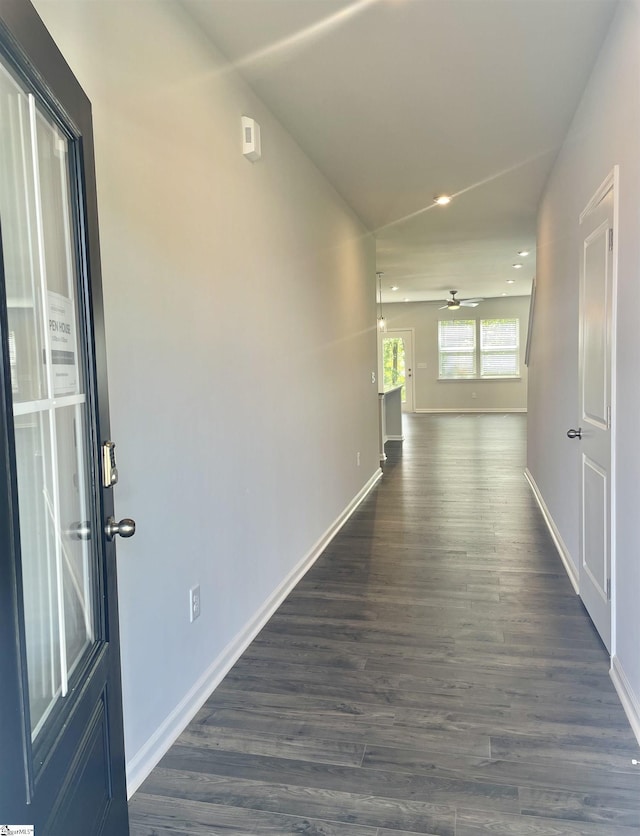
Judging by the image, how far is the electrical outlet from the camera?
219 centimetres

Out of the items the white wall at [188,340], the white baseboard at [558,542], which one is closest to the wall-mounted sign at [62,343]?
the white wall at [188,340]

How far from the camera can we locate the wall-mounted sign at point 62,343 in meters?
1.17

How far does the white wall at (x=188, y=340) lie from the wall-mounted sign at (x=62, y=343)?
0.43 metres

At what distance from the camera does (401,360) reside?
45.6 ft

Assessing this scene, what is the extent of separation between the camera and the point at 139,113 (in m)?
1.87

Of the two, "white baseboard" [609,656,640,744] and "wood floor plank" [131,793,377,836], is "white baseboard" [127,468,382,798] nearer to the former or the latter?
"wood floor plank" [131,793,377,836]

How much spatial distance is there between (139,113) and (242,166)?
0.88 m

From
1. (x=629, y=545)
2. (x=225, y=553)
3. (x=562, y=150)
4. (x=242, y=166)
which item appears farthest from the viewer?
(x=562, y=150)

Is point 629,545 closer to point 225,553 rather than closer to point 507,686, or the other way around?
point 507,686

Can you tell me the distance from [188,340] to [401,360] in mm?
12019

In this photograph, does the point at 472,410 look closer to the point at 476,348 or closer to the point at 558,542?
the point at 476,348

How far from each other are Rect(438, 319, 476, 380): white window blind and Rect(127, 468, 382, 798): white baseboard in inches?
414

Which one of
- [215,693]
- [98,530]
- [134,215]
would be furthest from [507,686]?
[134,215]

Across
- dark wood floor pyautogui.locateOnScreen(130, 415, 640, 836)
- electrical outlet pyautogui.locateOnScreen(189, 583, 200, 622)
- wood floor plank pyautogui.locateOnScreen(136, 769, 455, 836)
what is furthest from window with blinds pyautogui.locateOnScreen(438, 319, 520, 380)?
wood floor plank pyautogui.locateOnScreen(136, 769, 455, 836)
